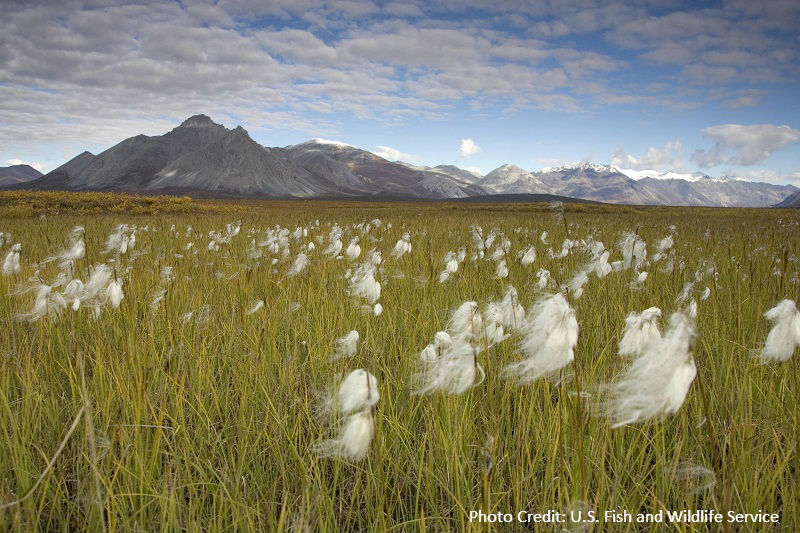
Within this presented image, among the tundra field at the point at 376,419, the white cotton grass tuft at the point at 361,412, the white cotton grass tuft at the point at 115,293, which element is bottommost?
the tundra field at the point at 376,419

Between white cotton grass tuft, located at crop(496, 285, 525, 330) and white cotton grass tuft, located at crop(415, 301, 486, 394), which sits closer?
white cotton grass tuft, located at crop(415, 301, 486, 394)

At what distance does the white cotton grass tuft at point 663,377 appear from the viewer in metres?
1.15

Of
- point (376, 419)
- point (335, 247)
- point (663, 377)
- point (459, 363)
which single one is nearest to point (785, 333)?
point (663, 377)

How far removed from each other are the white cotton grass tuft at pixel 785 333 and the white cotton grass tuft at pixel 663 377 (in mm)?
741

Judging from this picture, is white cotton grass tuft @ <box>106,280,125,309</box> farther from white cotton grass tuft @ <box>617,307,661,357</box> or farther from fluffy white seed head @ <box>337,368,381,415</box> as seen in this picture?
white cotton grass tuft @ <box>617,307,661,357</box>

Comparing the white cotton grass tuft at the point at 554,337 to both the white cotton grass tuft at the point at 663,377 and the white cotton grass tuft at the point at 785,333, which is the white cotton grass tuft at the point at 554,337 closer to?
the white cotton grass tuft at the point at 663,377

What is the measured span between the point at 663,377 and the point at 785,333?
85 cm

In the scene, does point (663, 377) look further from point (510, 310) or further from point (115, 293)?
point (115, 293)

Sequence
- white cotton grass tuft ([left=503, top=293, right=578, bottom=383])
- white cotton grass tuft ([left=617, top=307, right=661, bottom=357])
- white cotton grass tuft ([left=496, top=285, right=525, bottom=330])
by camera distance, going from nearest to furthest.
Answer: white cotton grass tuft ([left=503, top=293, right=578, bottom=383])
white cotton grass tuft ([left=617, top=307, right=661, bottom=357])
white cotton grass tuft ([left=496, top=285, right=525, bottom=330])

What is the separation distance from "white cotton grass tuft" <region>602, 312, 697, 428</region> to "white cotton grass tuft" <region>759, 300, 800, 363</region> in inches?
29.2

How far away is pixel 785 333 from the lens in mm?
1654

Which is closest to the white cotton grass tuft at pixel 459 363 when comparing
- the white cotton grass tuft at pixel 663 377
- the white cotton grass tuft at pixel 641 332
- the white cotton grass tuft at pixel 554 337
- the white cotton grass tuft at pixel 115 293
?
the white cotton grass tuft at pixel 554 337

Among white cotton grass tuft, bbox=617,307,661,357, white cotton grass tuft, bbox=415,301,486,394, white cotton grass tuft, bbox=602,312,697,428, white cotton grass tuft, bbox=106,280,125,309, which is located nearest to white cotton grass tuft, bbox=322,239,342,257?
white cotton grass tuft, bbox=106,280,125,309

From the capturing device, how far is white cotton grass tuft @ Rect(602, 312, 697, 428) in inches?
45.2
